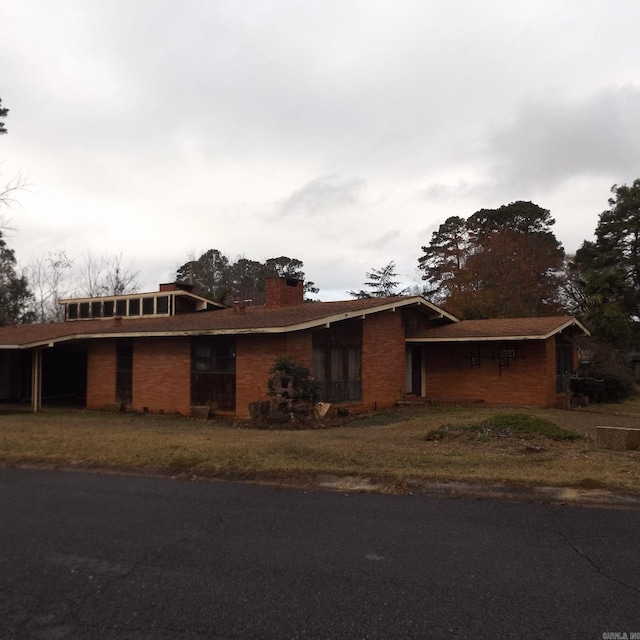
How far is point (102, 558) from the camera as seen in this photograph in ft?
15.4

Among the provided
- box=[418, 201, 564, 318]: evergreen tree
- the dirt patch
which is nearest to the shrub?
the dirt patch

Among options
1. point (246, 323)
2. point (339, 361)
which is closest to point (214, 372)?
point (246, 323)

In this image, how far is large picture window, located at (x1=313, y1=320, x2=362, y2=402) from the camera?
1691 cm

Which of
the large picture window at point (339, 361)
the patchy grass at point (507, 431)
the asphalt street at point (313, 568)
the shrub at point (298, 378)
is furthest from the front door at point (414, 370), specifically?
the asphalt street at point (313, 568)

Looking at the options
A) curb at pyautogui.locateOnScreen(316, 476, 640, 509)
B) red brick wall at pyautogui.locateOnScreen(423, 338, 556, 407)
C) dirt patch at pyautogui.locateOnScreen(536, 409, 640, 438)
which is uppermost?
red brick wall at pyautogui.locateOnScreen(423, 338, 556, 407)

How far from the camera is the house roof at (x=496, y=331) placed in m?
18.8

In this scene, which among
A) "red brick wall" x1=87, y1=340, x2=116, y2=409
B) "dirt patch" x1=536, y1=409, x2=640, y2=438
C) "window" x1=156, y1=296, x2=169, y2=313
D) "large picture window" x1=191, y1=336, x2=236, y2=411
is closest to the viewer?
"dirt patch" x1=536, y1=409, x2=640, y2=438

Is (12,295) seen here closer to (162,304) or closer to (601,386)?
(162,304)

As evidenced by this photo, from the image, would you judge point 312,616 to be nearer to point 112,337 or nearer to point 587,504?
point 587,504

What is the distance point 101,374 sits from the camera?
1930 cm

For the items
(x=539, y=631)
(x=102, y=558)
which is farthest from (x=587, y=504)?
(x=102, y=558)

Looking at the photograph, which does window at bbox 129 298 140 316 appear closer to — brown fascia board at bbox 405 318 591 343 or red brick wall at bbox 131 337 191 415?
red brick wall at bbox 131 337 191 415

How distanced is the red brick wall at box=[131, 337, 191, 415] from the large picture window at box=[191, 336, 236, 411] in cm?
28

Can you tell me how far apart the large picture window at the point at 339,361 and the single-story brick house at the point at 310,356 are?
0.03 metres
